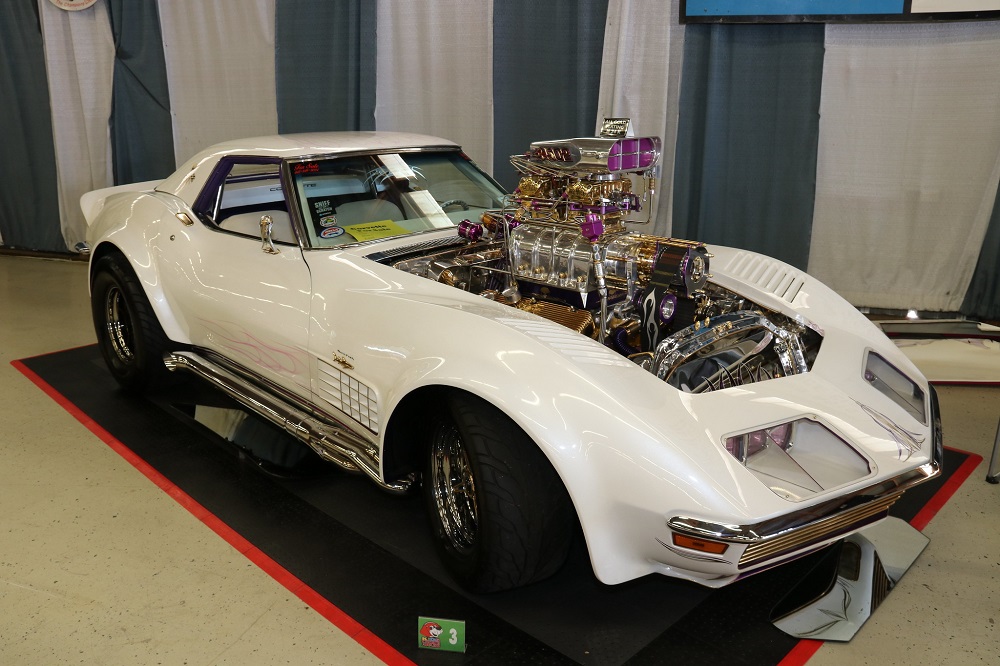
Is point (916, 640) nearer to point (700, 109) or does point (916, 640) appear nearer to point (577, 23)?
point (700, 109)

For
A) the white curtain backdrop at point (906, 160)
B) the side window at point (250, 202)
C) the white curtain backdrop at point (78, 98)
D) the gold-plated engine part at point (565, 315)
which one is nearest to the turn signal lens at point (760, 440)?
the gold-plated engine part at point (565, 315)

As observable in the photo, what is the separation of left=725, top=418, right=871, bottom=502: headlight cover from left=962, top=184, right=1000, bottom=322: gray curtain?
10.4ft

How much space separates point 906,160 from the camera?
4.43 m

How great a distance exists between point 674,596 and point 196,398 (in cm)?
232

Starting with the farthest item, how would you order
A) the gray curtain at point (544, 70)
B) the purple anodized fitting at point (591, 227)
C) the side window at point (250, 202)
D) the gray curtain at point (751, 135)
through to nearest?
1. the gray curtain at point (544, 70)
2. the gray curtain at point (751, 135)
3. the side window at point (250, 202)
4. the purple anodized fitting at point (591, 227)

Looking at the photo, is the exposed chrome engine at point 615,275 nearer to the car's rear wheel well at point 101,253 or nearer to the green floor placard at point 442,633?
the green floor placard at point 442,633

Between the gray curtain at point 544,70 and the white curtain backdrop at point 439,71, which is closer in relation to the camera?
the gray curtain at point 544,70

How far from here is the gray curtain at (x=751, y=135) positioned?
4480mm

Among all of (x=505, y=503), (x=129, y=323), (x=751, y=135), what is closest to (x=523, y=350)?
(x=505, y=503)

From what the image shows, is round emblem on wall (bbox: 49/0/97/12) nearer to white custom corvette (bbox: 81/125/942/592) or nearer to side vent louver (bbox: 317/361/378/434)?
white custom corvette (bbox: 81/125/942/592)

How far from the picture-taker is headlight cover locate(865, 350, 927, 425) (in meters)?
2.24

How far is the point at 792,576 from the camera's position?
225 centimetres

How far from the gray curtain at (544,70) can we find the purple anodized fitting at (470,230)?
227 cm

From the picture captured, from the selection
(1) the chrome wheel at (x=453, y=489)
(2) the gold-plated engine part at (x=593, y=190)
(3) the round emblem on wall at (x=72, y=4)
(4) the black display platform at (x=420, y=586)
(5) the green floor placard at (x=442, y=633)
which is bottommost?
(4) the black display platform at (x=420, y=586)
